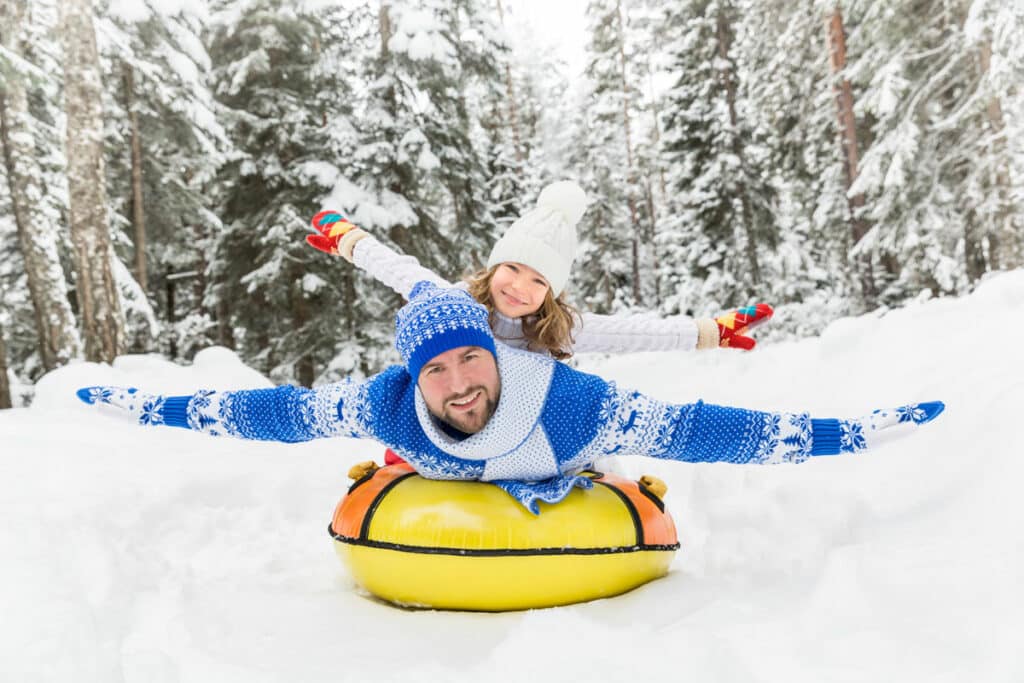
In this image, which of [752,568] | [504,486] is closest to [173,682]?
[504,486]

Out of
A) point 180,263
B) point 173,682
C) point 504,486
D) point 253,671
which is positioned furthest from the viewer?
point 180,263

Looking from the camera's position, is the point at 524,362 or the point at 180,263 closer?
the point at 524,362

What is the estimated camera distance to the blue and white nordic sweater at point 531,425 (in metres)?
2.62

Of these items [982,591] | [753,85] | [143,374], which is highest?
[753,85]

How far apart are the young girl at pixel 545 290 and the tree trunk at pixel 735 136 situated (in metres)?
11.2

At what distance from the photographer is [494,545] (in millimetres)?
2535

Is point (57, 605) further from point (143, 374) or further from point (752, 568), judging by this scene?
point (143, 374)

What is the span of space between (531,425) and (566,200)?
5.64ft

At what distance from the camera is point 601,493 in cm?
284

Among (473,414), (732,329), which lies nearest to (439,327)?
(473,414)

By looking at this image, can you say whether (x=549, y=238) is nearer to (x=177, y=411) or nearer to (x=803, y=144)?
(x=177, y=411)

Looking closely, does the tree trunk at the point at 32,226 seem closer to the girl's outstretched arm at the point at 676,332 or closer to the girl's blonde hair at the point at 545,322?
the girl's blonde hair at the point at 545,322

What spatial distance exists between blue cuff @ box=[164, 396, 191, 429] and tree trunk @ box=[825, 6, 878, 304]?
11.9 metres

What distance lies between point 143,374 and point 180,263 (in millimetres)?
11499
